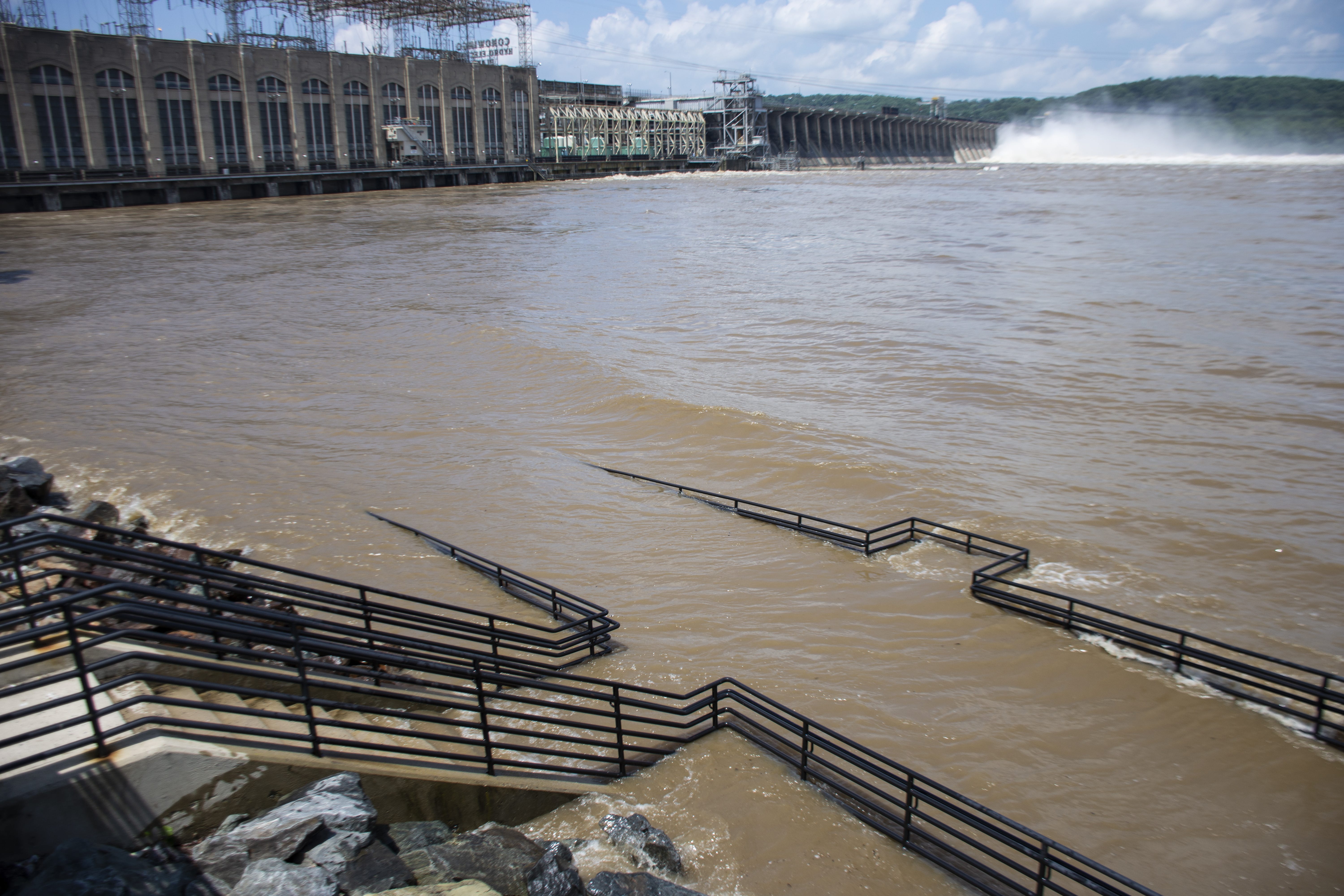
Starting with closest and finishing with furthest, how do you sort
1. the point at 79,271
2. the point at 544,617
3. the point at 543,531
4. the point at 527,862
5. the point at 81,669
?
the point at 81,669
the point at 527,862
the point at 544,617
the point at 543,531
the point at 79,271

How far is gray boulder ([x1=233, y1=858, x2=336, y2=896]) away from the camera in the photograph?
13.4 ft

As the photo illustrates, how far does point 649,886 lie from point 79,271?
1773 inches

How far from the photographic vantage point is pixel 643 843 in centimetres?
566

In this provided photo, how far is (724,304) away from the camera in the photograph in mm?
30938

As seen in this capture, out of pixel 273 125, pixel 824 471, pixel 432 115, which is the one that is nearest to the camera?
pixel 824 471

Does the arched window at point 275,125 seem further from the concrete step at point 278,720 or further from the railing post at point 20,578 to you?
the concrete step at point 278,720

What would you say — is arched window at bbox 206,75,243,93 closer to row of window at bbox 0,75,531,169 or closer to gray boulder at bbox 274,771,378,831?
row of window at bbox 0,75,531,169

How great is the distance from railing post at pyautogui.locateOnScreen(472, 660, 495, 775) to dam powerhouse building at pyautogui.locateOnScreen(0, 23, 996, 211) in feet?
241

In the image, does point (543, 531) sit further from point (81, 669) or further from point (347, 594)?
point (81, 669)

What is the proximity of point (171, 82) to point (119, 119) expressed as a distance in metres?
6.03

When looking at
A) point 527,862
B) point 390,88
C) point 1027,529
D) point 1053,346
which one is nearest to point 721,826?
point 527,862

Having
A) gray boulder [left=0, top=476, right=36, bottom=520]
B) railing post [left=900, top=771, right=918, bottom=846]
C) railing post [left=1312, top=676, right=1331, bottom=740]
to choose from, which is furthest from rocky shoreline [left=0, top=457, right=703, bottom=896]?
gray boulder [left=0, top=476, right=36, bottom=520]

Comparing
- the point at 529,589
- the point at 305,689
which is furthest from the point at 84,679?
the point at 529,589

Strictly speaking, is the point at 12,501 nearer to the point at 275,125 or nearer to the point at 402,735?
the point at 402,735
